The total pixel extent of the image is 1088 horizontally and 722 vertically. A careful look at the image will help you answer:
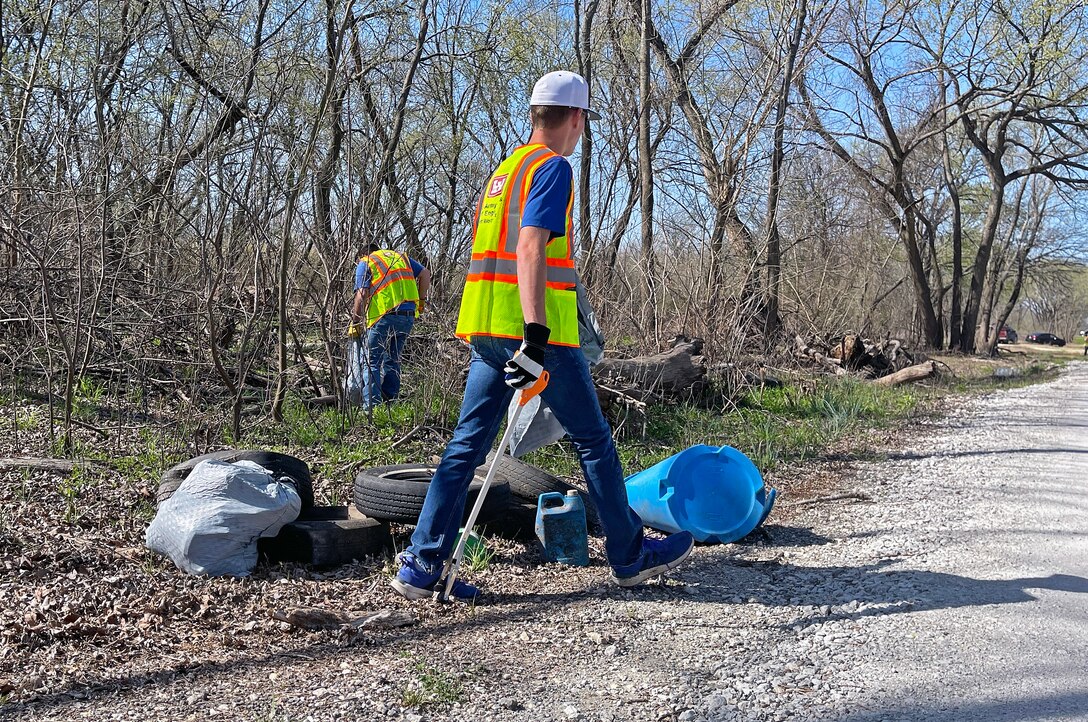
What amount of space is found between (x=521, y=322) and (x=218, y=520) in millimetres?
1697

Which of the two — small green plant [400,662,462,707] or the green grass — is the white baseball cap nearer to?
small green plant [400,662,462,707]

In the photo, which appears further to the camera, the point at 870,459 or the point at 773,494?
the point at 870,459

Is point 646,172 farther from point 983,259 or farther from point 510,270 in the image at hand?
point 983,259

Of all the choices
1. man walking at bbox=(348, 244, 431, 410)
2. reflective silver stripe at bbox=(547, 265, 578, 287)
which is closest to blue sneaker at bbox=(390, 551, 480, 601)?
reflective silver stripe at bbox=(547, 265, 578, 287)

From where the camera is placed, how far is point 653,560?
14.1 ft

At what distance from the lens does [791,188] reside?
13.5m

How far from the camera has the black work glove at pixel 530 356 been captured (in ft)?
12.2

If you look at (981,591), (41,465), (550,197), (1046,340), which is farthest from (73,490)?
(1046,340)

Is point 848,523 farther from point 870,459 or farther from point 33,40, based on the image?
point 33,40

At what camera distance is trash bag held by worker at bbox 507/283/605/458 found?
436 cm

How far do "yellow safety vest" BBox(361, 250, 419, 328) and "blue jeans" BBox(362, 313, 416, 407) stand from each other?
93 millimetres

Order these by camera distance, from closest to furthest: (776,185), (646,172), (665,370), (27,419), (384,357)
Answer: (27,419)
(384,357)
(665,370)
(776,185)
(646,172)


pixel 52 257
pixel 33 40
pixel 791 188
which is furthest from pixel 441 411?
pixel 791 188

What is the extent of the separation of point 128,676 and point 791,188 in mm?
11959
